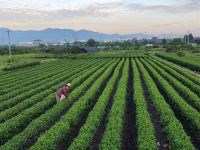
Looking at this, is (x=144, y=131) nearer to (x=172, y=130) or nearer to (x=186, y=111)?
(x=172, y=130)

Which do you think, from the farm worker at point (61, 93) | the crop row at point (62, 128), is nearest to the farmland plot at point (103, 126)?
the crop row at point (62, 128)

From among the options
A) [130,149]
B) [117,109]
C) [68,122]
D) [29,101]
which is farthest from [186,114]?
[29,101]

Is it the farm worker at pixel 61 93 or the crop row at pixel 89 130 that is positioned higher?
the farm worker at pixel 61 93

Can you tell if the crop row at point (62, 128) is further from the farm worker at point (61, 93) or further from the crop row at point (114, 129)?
the crop row at point (114, 129)

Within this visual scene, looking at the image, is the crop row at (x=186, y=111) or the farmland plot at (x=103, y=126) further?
the crop row at (x=186, y=111)

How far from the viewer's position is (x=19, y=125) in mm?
14555

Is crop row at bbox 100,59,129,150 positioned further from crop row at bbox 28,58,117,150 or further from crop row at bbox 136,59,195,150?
crop row at bbox 136,59,195,150

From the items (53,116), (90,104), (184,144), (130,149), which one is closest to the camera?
(184,144)

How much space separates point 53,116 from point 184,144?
6.91 metres

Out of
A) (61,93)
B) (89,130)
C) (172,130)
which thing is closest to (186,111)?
(172,130)

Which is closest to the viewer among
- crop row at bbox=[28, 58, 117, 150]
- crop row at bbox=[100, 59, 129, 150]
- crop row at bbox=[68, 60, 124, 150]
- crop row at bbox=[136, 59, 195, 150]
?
crop row at bbox=[136, 59, 195, 150]

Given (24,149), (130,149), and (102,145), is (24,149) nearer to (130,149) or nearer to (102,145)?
(102,145)

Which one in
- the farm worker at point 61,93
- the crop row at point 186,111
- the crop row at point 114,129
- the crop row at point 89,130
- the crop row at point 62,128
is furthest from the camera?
the farm worker at point 61,93

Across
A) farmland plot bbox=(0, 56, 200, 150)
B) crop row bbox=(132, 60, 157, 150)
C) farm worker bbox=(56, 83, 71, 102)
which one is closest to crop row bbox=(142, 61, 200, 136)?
farmland plot bbox=(0, 56, 200, 150)
